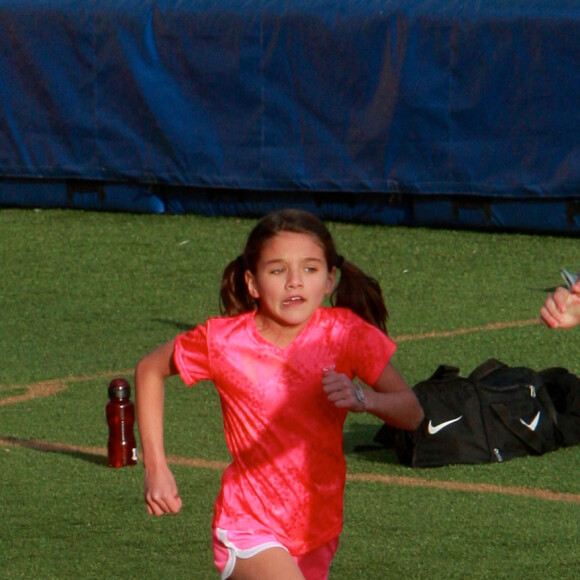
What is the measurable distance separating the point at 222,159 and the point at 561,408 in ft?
25.9

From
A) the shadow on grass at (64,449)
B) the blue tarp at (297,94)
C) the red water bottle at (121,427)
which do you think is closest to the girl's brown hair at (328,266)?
the red water bottle at (121,427)

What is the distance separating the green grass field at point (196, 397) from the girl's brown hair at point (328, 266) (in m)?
1.57

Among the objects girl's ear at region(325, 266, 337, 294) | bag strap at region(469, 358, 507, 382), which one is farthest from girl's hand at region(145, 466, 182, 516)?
bag strap at region(469, 358, 507, 382)

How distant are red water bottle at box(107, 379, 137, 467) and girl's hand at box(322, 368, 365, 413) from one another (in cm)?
344

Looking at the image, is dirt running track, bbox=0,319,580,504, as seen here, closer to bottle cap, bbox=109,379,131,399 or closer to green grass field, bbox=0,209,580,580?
green grass field, bbox=0,209,580,580

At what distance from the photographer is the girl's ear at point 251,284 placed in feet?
15.6

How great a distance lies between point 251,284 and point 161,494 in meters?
0.75

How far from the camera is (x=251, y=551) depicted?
4.47 meters

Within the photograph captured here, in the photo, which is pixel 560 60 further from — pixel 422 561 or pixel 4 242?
pixel 422 561

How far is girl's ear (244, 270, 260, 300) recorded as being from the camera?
4.74 m

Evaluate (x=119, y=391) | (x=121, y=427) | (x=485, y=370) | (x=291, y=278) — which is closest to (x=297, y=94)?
(x=485, y=370)

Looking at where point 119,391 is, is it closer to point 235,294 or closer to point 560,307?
point 235,294

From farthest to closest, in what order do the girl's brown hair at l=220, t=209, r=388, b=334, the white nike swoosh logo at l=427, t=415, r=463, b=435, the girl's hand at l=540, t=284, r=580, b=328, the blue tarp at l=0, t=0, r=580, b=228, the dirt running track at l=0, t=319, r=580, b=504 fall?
the blue tarp at l=0, t=0, r=580, b=228, the white nike swoosh logo at l=427, t=415, r=463, b=435, the dirt running track at l=0, t=319, r=580, b=504, the girl's brown hair at l=220, t=209, r=388, b=334, the girl's hand at l=540, t=284, r=580, b=328

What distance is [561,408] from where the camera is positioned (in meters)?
7.82
